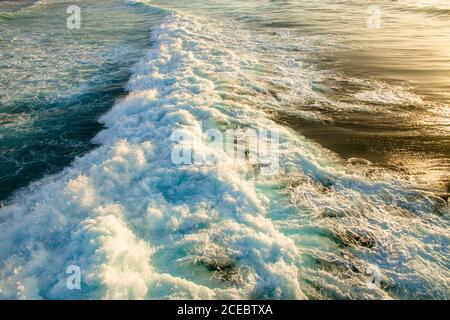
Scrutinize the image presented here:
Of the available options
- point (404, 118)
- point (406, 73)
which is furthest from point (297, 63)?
point (404, 118)

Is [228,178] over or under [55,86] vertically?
under

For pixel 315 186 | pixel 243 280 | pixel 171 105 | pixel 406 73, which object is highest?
pixel 406 73

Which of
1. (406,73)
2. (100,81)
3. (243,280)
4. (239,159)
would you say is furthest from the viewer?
(100,81)

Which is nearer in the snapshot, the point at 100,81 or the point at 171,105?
the point at 171,105

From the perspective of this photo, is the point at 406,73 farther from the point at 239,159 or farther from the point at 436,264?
the point at 436,264

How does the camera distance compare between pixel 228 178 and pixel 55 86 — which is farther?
pixel 55 86

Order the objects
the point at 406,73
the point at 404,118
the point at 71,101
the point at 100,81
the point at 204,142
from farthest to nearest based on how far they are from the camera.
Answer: the point at 100,81 → the point at 406,73 → the point at 71,101 → the point at 404,118 → the point at 204,142

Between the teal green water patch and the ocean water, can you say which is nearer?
the ocean water

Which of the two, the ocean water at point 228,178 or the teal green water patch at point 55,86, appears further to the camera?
the teal green water patch at point 55,86
